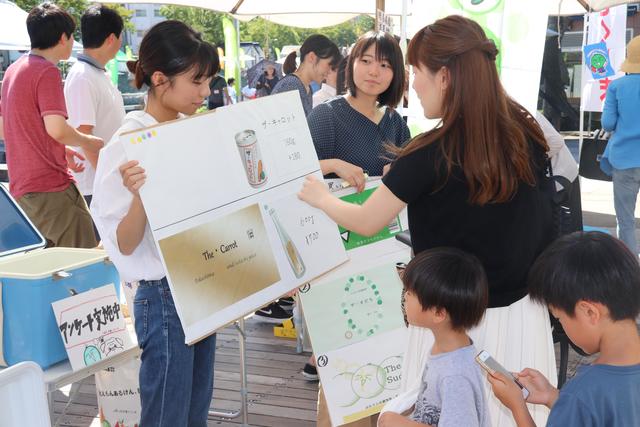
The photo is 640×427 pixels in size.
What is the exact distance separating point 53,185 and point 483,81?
8.20 ft

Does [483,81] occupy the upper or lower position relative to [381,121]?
upper

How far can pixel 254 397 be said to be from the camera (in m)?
3.77

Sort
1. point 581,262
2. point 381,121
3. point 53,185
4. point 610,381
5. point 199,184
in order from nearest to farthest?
1. point 610,381
2. point 581,262
3. point 199,184
4. point 381,121
5. point 53,185

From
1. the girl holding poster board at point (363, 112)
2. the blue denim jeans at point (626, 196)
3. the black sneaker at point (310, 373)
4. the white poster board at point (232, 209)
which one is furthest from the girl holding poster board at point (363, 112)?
the blue denim jeans at point (626, 196)

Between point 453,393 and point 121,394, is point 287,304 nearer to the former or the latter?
point 121,394

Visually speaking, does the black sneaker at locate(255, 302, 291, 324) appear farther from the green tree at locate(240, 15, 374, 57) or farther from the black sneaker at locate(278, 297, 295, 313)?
the green tree at locate(240, 15, 374, 57)

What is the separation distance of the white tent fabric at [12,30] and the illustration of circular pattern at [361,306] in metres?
7.46

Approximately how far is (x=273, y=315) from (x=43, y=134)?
199 cm

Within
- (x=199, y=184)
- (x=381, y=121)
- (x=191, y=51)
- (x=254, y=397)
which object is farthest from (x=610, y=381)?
(x=254, y=397)

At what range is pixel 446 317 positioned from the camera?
72.9 inches

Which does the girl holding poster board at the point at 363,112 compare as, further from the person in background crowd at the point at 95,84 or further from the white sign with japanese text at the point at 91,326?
the person in background crowd at the point at 95,84

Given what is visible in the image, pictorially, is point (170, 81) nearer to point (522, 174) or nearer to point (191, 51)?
point (191, 51)

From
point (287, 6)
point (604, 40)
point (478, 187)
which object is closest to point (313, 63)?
point (287, 6)

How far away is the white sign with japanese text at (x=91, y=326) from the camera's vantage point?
2.23 m
